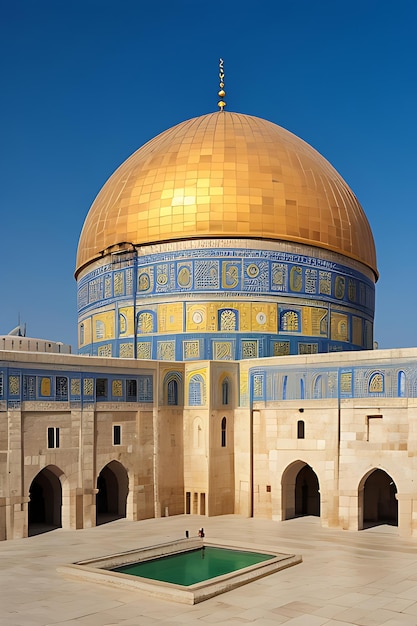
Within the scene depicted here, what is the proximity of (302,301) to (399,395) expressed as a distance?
5.86 metres

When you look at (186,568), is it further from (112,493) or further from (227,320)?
(227,320)

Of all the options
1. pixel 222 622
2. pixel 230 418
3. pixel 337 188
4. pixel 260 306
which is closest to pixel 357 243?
pixel 337 188

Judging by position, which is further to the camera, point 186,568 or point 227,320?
point 227,320

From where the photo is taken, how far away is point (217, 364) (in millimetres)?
20922

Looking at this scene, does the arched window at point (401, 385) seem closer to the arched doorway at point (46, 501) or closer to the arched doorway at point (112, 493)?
the arched doorway at point (112, 493)

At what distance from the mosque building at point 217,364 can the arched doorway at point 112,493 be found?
2.4 inches

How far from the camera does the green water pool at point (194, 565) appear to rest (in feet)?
44.2

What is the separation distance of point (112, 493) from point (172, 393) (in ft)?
11.5

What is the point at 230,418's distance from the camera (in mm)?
21031

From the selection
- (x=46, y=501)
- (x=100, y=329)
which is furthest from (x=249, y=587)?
(x=100, y=329)

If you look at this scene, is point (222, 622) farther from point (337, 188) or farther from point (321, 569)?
point (337, 188)

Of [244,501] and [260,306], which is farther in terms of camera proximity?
[260,306]

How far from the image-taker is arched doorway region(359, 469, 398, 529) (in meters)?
20.3

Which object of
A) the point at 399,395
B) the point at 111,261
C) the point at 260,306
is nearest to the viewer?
the point at 399,395
